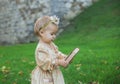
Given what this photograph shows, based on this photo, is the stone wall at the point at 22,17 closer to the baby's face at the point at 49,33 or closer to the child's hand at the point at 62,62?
the baby's face at the point at 49,33

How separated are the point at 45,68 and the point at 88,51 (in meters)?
6.40

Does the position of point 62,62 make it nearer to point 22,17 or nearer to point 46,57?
point 46,57

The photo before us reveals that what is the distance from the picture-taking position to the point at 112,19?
16.5 metres

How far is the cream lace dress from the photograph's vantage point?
6.14 m

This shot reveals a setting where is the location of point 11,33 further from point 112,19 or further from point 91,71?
point 91,71

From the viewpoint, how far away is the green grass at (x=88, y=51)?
9.43 meters

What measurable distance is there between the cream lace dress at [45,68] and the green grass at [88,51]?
2.84m

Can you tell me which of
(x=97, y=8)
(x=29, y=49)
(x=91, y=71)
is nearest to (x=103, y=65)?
(x=91, y=71)

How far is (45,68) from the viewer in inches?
242

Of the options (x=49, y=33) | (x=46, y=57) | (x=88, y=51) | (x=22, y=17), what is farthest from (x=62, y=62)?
(x=22, y=17)

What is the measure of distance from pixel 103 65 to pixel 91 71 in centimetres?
57

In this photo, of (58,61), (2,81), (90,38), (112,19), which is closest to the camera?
(58,61)

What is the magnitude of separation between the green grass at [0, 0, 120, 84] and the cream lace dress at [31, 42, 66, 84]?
2.84 meters

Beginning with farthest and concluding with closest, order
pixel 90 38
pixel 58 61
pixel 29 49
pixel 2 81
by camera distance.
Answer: pixel 90 38 → pixel 29 49 → pixel 2 81 → pixel 58 61
